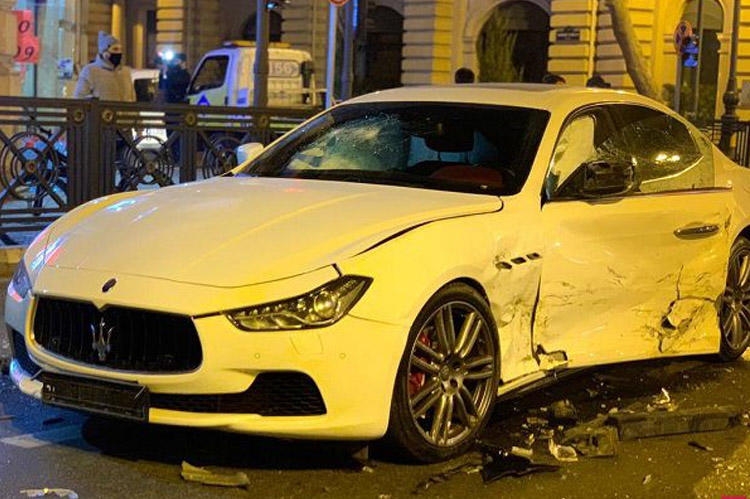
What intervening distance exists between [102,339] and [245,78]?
17746 mm

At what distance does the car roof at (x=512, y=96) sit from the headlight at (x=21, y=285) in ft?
7.21

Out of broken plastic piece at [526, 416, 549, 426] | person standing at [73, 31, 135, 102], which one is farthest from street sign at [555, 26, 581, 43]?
broken plastic piece at [526, 416, 549, 426]

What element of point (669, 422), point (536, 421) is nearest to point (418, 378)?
point (536, 421)

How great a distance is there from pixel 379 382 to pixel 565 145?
191 cm

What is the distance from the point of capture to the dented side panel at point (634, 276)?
567 centimetres

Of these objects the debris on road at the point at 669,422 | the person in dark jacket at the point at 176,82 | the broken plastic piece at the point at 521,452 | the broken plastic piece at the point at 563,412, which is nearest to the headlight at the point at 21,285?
the broken plastic piece at the point at 521,452

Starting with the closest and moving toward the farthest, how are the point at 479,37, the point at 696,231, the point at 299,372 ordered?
the point at 299,372, the point at 696,231, the point at 479,37

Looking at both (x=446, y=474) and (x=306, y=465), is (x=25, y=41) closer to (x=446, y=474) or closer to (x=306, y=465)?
(x=306, y=465)

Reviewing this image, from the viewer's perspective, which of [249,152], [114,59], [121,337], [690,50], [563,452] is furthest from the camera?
[690,50]

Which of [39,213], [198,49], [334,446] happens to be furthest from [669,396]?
[198,49]

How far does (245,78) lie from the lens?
22.1 metres

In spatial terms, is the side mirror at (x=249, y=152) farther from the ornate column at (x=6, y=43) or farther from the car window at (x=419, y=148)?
the ornate column at (x=6, y=43)

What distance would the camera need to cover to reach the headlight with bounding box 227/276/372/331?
4496 mm

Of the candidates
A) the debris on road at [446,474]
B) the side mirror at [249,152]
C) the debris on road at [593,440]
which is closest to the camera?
the debris on road at [446,474]
